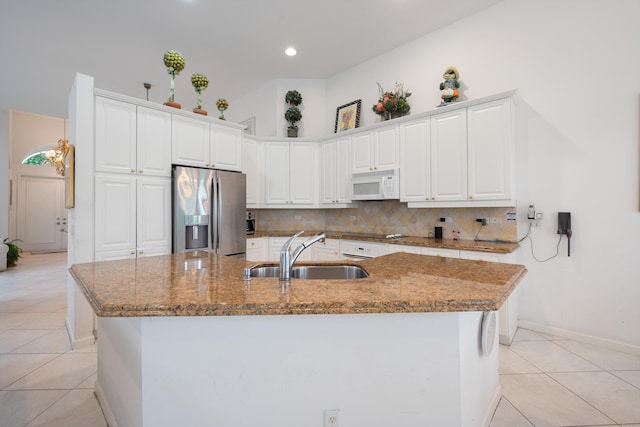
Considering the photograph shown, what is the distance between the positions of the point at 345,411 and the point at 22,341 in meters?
3.31

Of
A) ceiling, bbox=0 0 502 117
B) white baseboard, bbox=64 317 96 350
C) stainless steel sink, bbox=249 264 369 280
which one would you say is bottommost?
white baseboard, bbox=64 317 96 350

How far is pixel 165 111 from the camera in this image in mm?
3291

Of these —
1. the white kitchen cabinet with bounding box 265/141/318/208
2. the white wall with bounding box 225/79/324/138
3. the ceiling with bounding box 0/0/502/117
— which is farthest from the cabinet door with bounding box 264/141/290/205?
the ceiling with bounding box 0/0/502/117

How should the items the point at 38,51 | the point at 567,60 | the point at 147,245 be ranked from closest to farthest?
the point at 567,60
the point at 147,245
the point at 38,51

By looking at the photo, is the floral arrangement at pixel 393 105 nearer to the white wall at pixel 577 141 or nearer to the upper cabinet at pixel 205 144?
the white wall at pixel 577 141

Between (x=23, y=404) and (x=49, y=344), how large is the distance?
3.42 feet

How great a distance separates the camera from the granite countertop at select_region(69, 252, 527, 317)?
1.02 m

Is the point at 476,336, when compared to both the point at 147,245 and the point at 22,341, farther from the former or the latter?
the point at 22,341

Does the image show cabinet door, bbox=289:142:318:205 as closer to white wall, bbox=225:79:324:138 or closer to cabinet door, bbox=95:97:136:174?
white wall, bbox=225:79:324:138

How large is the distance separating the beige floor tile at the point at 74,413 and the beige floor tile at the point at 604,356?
3.42m

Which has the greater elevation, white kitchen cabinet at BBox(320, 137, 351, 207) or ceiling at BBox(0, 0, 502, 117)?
ceiling at BBox(0, 0, 502, 117)

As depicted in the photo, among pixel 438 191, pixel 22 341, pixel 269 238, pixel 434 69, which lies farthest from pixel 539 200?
pixel 22 341

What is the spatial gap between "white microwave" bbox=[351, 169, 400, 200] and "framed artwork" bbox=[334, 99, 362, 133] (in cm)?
83

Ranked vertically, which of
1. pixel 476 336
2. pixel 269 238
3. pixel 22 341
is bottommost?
pixel 22 341
